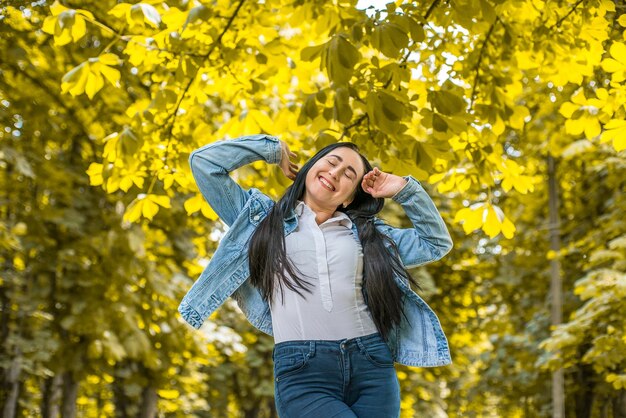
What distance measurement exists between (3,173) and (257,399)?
28.4 ft

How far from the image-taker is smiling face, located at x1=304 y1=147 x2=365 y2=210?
2910mm

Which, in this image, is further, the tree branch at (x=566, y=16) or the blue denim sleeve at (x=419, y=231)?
the tree branch at (x=566, y=16)

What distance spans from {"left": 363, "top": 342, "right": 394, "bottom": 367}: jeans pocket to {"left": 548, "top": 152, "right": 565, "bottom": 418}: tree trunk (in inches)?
245

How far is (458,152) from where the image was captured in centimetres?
480

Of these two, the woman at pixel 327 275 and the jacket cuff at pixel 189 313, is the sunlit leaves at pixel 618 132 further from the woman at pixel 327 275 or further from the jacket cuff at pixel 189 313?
the jacket cuff at pixel 189 313

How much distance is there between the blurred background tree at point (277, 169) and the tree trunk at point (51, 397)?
0.04 metres

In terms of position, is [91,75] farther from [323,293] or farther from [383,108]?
[323,293]

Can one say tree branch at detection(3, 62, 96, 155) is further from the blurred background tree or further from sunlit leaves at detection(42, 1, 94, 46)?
sunlit leaves at detection(42, 1, 94, 46)

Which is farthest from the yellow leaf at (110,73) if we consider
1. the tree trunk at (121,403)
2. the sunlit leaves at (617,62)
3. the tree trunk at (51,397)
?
the tree trunk at (121,403)

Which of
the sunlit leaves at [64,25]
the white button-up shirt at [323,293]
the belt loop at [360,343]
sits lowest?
the belt loop at [360,343]

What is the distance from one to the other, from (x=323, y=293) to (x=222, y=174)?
0.61m

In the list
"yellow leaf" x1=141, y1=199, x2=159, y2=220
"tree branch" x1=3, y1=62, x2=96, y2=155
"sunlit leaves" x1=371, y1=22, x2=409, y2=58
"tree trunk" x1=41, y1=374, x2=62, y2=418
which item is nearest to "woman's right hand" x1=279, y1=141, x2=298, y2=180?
"sunlit leaves" x1=371, y1=22, x2=409, y2=58

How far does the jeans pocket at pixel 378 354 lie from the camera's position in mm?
2660

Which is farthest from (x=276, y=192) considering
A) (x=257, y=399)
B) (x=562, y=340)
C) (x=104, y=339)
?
(x=257, y=399)
